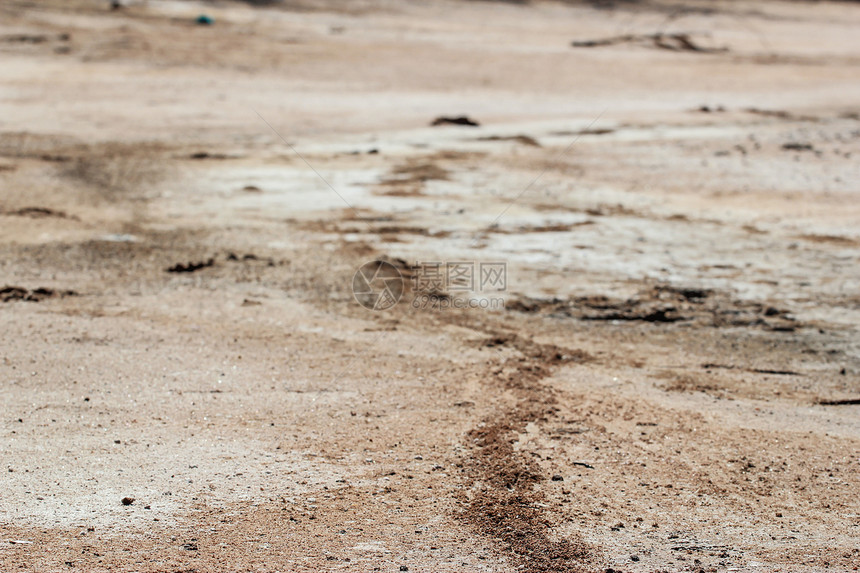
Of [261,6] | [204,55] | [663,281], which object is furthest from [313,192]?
[261,6]

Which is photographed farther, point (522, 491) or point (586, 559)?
point (522, 491)

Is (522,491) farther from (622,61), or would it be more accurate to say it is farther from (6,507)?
(622,61)

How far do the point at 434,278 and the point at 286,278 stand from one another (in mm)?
1208

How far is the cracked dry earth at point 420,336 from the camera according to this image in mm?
3824

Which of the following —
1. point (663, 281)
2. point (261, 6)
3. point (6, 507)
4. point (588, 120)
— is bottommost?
point (6, 507)

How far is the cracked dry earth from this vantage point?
12.5 feet

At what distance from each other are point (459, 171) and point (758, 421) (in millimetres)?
5406

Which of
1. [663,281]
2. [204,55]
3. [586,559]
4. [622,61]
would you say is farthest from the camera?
[622,61]

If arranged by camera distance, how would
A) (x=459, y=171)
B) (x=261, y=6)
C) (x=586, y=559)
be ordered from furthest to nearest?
(x=261, y=6)
(x=459, y=171)
(x=586, y=559)

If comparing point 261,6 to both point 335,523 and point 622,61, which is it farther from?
point 335,523

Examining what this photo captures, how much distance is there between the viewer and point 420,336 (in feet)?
19.2

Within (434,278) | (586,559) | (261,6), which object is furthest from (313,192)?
(261,6)

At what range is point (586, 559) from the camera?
3.63 metres

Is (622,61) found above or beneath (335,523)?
above
